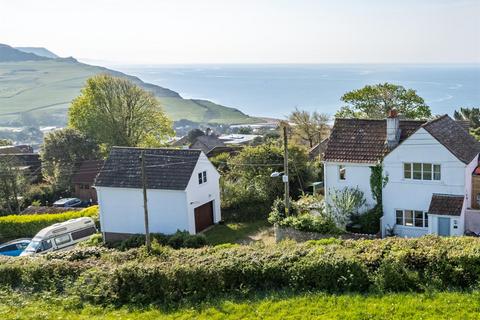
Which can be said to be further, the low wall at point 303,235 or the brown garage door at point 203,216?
the brown garage door at point 203,216

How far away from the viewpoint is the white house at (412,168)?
84.4 ft

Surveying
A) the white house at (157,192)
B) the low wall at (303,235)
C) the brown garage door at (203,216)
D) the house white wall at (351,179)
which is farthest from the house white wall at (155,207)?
the house white wall at (351,179)

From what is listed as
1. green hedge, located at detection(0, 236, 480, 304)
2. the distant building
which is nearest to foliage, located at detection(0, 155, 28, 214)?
the distant building

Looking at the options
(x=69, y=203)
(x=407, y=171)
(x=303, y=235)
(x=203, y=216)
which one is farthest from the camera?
(x=69, y=203)

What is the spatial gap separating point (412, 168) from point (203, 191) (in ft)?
43.4

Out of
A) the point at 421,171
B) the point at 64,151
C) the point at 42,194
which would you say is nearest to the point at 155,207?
the point at 421,171

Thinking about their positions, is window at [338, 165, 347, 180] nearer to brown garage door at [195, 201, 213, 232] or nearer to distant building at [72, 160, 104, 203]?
brown garage door at [195, 201, 213, 232]

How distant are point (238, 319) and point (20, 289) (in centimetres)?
955

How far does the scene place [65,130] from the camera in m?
54.4

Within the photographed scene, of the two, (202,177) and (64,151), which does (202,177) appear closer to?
(202,177)

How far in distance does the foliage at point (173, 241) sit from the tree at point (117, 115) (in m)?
27.9

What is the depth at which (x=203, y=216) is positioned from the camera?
3306cm

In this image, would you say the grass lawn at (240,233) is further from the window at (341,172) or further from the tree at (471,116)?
the tree at (471,116)

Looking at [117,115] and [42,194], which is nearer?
[42,194]
